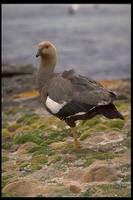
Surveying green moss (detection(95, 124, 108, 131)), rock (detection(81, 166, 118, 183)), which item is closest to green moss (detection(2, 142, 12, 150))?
green moss (detection(95, 124, 108, 131))

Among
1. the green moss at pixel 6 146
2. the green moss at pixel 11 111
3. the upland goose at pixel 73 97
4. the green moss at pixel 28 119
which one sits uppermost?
the upland goose at pixel 73 97

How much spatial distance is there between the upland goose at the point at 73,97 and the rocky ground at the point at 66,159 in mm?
1133

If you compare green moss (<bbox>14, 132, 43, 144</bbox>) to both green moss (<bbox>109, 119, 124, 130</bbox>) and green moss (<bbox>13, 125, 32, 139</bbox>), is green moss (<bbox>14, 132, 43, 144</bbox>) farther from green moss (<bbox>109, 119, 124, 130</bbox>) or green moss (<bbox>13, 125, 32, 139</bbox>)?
green moss (<bbox>109, 119, 124, 130</bbox>)

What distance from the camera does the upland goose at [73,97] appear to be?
50.7 ft

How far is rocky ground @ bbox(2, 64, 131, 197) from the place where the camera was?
13805 millimetres

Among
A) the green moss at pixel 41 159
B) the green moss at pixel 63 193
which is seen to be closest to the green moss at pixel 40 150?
the green moss at pixel 41 159

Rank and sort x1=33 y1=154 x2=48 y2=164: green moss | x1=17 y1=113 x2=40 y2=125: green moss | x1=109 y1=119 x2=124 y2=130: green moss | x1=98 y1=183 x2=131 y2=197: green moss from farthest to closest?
1. x1=17 y1=113 x2=40 y2=125: green moss
2. x1=109 y1=119 x2=124 y2=130: green moss
3. x1=33 y1=154 x2=48 y2=164: green moss
4. x1=98 y1=183 x2=131 y2=197: green moss

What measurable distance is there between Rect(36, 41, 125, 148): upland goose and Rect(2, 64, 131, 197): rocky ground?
1133 mm

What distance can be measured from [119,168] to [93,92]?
88.8 inches

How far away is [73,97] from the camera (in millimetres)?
16031

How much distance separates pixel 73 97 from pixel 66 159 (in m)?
1.95

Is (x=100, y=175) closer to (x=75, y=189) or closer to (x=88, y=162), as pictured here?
(x=75, y=189)

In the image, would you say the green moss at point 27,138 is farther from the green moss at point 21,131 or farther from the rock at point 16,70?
the rock at point 16,70

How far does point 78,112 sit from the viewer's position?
15812mm
